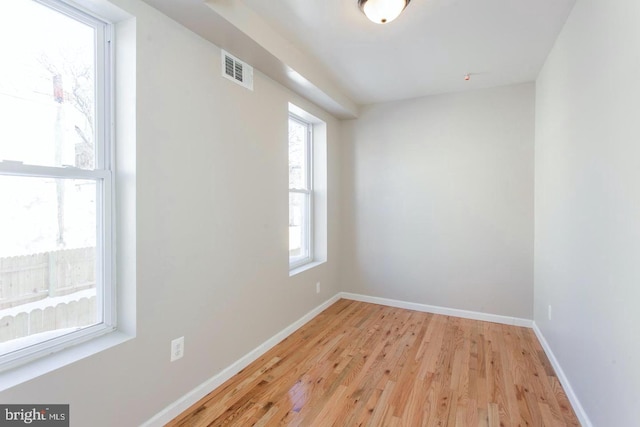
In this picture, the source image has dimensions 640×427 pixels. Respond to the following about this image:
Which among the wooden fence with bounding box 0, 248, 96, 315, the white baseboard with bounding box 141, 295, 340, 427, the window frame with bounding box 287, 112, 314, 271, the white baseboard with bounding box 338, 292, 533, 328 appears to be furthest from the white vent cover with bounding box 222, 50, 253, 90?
the white baseboard with bounding box 338, 292, 533, 328

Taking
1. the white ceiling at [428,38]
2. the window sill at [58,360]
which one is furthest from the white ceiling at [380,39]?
the window sill at [58,360]

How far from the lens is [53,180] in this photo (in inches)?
57.5

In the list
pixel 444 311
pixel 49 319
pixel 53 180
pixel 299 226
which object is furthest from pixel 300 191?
pixel 49 319

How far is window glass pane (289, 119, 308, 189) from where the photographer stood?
3.44m

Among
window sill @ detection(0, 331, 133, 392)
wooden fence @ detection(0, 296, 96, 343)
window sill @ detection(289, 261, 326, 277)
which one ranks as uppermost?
wooden fence @ detection(0, 296, 96, 343)

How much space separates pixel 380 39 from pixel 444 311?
2908mm

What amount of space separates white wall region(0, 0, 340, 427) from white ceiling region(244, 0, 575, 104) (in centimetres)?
57

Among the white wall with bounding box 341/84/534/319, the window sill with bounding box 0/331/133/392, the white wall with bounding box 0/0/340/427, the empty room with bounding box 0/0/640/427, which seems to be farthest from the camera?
the white wall with bounding box 341/84/534/319

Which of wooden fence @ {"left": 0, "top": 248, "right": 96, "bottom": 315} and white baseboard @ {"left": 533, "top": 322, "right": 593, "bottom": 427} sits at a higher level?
wooden fence @ {"left": 0, "top": 248, "right": 96, "bottom": 315}

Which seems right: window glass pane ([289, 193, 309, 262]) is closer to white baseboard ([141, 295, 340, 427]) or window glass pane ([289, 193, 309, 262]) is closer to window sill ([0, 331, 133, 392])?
white baseboard ([141, 295, 340, 427])

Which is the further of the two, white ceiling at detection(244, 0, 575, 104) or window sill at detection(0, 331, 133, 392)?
white ceiling at detection(244, 0, 575, 104)

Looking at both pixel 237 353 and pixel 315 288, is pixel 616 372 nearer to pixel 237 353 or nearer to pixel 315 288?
pixel 237 353

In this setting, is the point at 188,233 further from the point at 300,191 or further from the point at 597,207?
the point at 597,207

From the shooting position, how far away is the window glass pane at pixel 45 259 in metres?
1.32
